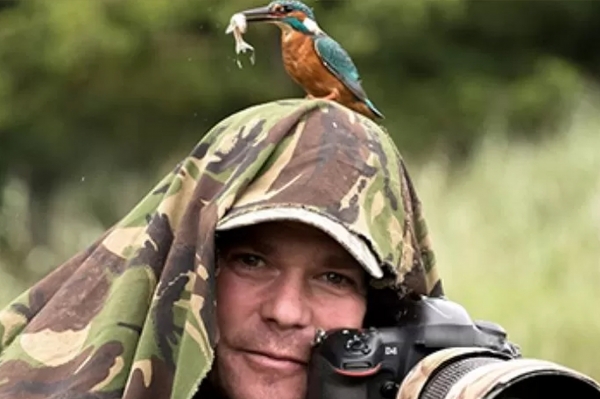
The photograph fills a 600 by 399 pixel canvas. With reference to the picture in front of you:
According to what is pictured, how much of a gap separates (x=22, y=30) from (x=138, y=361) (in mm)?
5434

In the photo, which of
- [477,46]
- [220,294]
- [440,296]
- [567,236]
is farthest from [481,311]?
[477,46]

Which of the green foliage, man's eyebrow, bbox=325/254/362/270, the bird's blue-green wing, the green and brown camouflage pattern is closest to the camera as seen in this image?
the green and brown camouflage pattern

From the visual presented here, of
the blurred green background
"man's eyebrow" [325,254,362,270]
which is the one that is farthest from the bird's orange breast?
the blurred green background

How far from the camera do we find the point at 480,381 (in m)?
1.41

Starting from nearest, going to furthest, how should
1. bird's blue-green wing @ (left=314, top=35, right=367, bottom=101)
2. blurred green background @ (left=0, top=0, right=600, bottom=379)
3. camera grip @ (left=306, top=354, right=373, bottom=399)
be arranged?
camera grip @ (left=306, top=354, right=373, bottom=399) < bird's blue-green wing @ (left=314, top=35, right=367, bottom=101) < blurred green background @ (left=0, top=0, right=600, bottom=379)

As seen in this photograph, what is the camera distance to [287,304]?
1.64 m

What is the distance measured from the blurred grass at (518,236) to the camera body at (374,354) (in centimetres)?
247

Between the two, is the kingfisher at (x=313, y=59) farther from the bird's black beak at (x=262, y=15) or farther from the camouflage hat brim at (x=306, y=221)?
the camouflage hat brim at (x=306, y=221)

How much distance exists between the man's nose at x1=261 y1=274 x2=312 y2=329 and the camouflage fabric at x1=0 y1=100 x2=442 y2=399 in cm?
8

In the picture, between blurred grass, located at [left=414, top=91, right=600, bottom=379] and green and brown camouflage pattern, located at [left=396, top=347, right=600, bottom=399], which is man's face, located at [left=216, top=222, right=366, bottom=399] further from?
blurred grass, located at [left=414, top=91, right=600, bottom=379]

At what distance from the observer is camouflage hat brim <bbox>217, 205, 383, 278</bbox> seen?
1590mm

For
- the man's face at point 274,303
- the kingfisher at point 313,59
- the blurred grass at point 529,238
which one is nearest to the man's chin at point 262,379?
the man's face at point 274,303

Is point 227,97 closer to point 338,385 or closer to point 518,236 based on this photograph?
point 518,236

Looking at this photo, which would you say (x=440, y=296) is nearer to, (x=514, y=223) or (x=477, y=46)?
(x=514, y=223)
